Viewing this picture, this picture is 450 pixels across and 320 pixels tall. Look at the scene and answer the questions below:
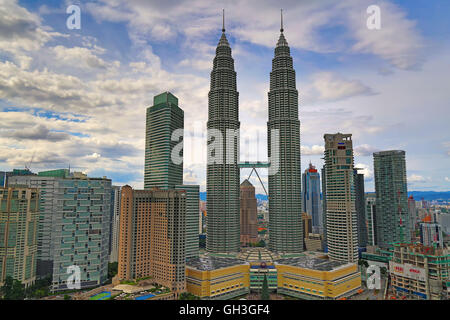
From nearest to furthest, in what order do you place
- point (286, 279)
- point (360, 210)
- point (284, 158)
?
point (286, 279) → point (284, 158) → point (360, 210)

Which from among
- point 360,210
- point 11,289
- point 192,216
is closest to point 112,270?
point 11,289

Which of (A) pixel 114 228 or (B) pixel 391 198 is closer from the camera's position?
(A) pixel 114 228

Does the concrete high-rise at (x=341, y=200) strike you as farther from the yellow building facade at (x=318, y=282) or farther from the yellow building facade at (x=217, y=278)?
the yellow building facade at (x=217, y=278)

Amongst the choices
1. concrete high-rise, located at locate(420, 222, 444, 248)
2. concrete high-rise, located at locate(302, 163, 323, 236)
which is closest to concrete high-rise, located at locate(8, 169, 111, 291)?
concrete high-rise, located at locate(420, 222, 444, 248)

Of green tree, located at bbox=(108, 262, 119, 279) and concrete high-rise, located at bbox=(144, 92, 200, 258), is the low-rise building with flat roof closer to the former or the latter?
concrete high-rise, located at bbox=(144, 92, 200, 258)

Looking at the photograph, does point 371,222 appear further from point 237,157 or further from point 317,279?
point 317,279

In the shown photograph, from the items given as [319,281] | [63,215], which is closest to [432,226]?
[319,281]
